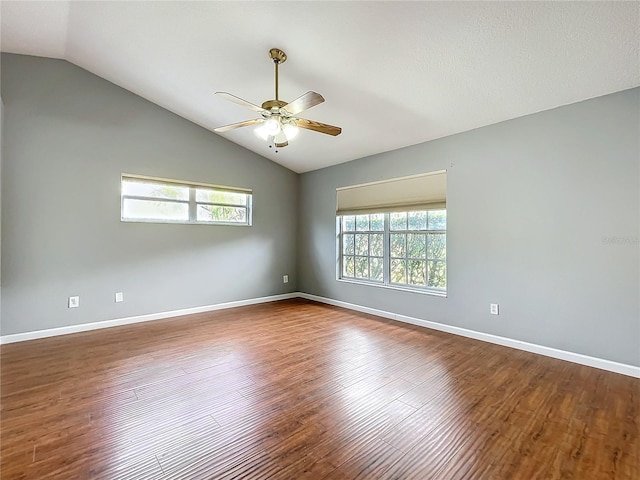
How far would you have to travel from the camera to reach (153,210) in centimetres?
441

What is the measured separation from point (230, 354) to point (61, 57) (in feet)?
13.5

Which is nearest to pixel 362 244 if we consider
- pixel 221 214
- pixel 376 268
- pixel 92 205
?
pixel 376 268

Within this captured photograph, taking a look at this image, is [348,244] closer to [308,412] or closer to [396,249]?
[396,249]

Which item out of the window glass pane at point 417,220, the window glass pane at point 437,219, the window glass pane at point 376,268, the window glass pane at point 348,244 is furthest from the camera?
the window glass pane at point 348,244

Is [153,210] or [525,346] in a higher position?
[153,210]

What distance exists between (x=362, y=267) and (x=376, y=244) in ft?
1.59

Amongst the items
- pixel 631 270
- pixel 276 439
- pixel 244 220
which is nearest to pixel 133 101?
pixel 244 220

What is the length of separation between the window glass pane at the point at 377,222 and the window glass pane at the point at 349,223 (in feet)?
1.32

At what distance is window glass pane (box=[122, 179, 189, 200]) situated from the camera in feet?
13.8

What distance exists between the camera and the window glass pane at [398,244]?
14.4ft

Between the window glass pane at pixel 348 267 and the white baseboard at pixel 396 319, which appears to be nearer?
the white baseboard at pixel 396 319

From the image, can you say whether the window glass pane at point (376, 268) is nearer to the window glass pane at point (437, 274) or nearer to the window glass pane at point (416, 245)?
the window glass pane at point (416, 245)

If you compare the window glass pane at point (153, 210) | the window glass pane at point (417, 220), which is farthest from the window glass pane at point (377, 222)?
the window glass pane at point (153, 210)

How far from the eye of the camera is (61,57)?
11.9ft
